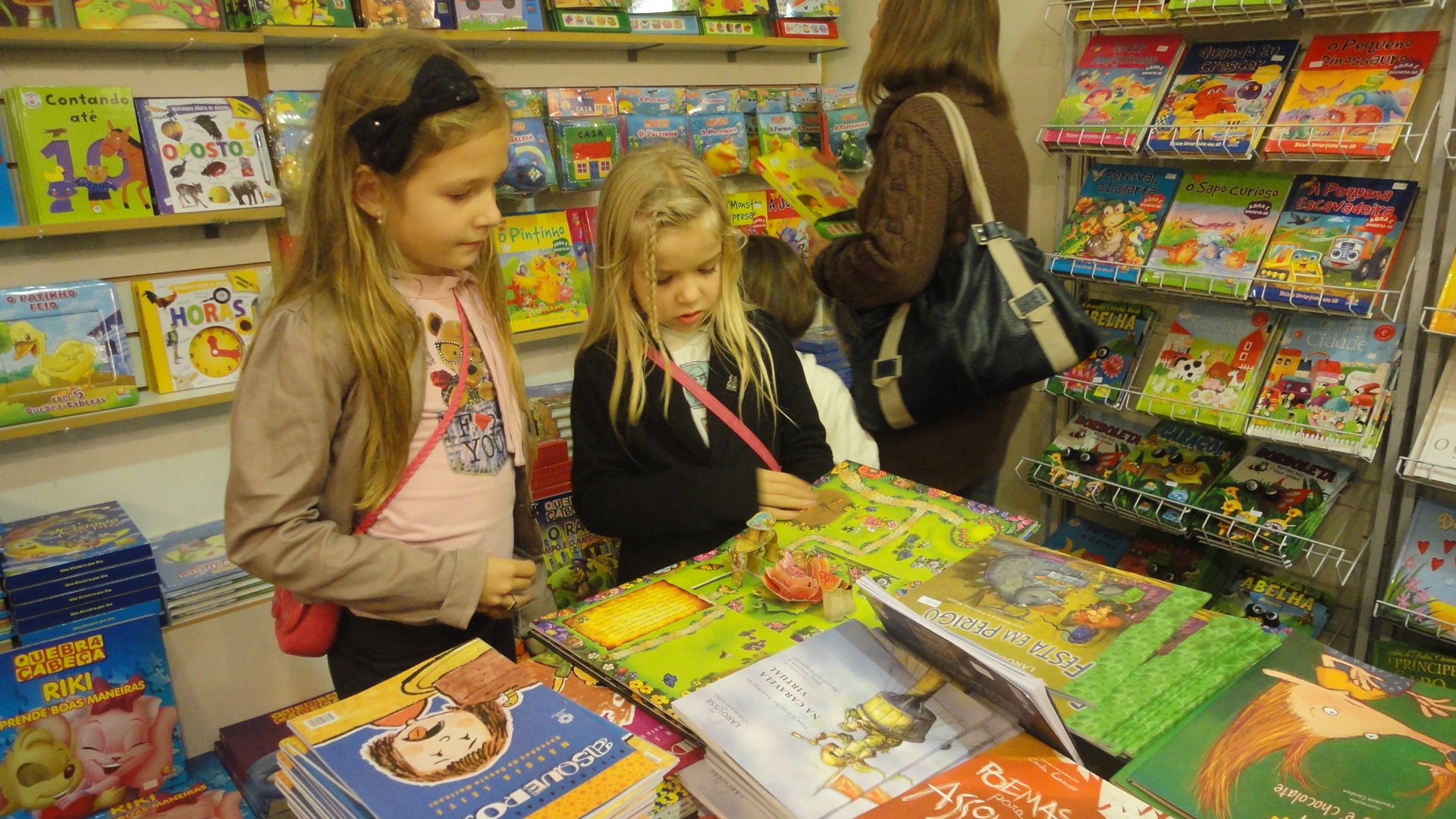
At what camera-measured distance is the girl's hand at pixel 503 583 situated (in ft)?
4.26

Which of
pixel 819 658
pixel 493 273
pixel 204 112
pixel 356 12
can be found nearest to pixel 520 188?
pixel 356 12

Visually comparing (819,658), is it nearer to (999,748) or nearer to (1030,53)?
(999,748)

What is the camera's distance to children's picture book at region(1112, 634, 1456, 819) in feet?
2.79

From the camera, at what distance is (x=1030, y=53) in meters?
3.22

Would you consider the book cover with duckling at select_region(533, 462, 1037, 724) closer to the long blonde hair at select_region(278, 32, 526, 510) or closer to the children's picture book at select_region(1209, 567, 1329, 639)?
the long blonde hair at select_region(278, 32, 526, 510)

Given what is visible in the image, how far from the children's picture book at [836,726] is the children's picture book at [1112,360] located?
1907mm

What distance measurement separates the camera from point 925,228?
1925 millimetres

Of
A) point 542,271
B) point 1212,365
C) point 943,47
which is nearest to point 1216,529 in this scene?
point 1212,365

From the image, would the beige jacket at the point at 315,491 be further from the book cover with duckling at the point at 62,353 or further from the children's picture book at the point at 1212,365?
the children's picture book at the point at 1212,365

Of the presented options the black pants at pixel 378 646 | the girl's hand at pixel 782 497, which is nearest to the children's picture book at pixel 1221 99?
the girl's hand at pixel 782 497

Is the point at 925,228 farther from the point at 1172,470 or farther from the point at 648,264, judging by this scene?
the point at 1172,470

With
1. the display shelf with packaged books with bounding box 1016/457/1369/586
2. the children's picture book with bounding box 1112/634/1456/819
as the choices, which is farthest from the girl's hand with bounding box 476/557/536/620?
the display shelf with packaged books with bounding box 1016/457/1369/586

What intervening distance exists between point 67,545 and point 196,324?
620 millimetres

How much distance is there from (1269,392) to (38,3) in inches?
123
